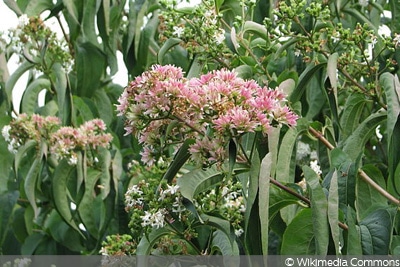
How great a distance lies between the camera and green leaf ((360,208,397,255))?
121cm

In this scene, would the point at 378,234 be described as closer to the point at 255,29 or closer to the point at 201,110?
the point at 201,110

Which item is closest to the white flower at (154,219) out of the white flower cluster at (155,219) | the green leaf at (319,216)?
the white flower cluster at (155,219)

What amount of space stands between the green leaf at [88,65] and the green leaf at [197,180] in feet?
4.32

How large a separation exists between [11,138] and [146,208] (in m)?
1.11

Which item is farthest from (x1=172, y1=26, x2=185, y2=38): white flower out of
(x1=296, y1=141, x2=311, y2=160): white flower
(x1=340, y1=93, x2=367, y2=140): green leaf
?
(x1=296, y1=141, x2=311, y2=160): white flower

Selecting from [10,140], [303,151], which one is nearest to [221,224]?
[303,151]

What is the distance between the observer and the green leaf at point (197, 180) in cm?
119

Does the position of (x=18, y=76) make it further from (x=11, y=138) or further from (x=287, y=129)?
(x=287, y=129)

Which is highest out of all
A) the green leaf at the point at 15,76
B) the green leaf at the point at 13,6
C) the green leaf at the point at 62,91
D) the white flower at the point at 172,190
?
the green leaf at the point at 13,6

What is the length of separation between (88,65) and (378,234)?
1466 millimetres

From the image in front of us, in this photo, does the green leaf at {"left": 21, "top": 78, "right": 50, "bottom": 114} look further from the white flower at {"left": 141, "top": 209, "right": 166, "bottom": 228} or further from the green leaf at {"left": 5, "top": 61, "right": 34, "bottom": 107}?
the white flower at {"left": 141, "top": 209, "right": 166, "bottom": 228}

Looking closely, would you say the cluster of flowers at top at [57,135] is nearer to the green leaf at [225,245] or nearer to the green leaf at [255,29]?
the green leaf at [255,29]

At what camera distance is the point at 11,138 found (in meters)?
2.32

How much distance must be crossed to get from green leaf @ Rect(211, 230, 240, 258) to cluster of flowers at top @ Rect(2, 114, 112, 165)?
0.92 meters
